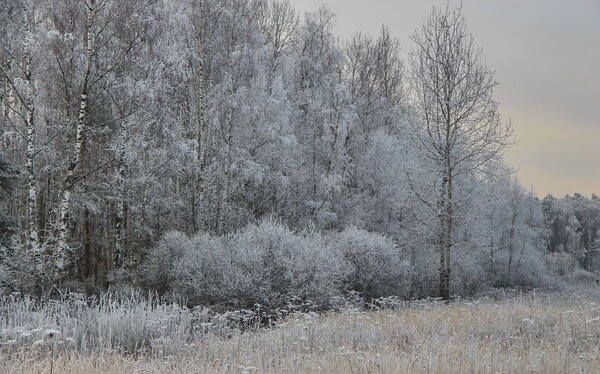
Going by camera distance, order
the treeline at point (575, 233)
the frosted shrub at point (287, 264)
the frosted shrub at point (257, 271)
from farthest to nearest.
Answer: the treeline at point (575, 233)
the frosted shrub at point (287, 264)
the frosted shrub at point (257, 271)

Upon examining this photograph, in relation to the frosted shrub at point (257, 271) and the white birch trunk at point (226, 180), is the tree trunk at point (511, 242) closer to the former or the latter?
the white birch trunk at point (226, 180)

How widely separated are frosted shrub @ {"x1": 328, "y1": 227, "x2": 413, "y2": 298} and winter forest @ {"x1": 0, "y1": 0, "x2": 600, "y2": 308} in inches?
2.3

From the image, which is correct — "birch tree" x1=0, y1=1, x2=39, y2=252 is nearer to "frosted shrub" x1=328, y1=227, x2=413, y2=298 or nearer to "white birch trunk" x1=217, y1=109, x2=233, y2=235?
"white birch trunk" x1=217, y1=109, x2=233, y2=235

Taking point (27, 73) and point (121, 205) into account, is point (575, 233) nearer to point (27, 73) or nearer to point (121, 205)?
point (121, 205)

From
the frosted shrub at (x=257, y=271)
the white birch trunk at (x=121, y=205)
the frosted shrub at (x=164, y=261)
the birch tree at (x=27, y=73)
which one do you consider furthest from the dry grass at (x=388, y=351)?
the white birch trunk at (x=121, y=205)

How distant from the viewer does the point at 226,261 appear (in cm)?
1192

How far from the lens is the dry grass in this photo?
14.1ft

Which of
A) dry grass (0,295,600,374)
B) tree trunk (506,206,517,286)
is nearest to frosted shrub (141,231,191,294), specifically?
dry grass (0,295,600,374)

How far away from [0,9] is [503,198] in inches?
1319

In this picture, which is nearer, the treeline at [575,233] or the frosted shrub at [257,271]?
the frosted shrub at [257,271]

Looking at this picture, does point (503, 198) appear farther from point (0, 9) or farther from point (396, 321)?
point (0, 9)

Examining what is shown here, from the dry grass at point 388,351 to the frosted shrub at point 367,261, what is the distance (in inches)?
226

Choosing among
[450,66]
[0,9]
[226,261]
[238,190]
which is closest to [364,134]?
[238,190]

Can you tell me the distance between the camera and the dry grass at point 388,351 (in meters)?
4.31
